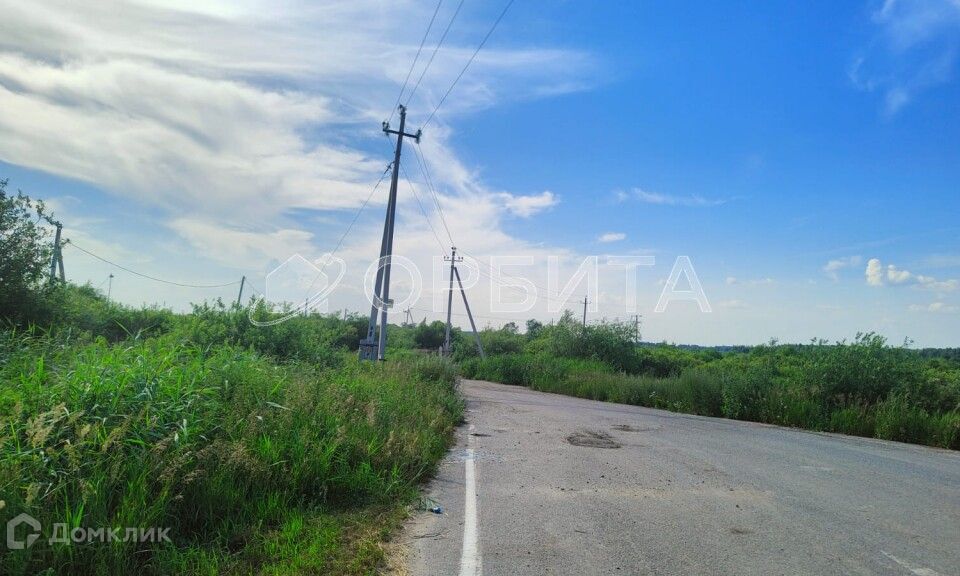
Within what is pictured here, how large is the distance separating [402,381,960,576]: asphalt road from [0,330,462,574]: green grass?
2.49 ft

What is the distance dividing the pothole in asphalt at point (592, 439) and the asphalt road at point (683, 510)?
6 cm

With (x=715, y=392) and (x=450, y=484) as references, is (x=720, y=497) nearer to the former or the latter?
(x=450, y=484)

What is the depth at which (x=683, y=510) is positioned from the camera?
223 inches

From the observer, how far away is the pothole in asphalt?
963 centimetres

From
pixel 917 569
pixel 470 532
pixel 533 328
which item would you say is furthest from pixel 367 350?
pixel 533 328

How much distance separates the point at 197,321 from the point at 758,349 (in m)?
50.3

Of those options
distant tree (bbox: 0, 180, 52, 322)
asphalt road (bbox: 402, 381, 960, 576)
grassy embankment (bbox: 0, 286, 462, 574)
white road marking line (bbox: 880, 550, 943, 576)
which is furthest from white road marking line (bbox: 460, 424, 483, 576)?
distant tree (bbox: 0, 180, 52, 322)

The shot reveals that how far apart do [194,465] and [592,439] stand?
23.9 feet

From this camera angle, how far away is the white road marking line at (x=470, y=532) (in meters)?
4.11

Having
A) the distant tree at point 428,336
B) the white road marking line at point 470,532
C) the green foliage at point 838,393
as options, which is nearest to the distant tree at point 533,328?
the distant tree at point 428,336

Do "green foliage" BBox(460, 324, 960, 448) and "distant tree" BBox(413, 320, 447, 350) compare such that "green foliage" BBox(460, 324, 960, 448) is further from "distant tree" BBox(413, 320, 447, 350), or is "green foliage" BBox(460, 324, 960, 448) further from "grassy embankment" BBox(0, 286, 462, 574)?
"distant tree" BBox(413, 320, 447, 350)

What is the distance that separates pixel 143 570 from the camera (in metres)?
3.69

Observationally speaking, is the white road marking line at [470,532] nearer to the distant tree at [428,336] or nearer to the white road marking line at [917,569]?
the white road marking line at [917,569]

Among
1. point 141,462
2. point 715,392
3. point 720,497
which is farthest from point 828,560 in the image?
point 715,392
